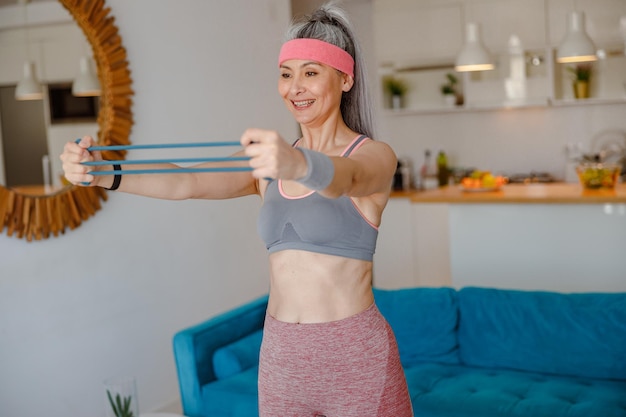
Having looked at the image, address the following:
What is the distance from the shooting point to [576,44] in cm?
492

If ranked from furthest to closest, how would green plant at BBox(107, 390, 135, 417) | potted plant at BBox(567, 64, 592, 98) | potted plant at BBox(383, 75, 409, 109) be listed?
potted plant at BBox(383, 75, 409, 109), potted plant at BBox(567, 64, 592, 98), green plant at BBox(107, 390, 135, 417)

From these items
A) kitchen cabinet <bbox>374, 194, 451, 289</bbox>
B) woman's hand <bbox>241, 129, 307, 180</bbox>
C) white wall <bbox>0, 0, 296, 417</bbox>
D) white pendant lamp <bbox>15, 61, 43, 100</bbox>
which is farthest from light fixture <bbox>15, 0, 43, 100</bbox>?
kitchen cabinet <bbox>374, 194, 451, 289</bbox>

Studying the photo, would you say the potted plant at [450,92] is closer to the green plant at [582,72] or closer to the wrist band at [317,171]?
the green plant at [582,72]

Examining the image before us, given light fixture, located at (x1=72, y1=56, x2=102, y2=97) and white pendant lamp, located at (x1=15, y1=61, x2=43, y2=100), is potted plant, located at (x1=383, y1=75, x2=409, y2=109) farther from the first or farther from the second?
white pendant lamp, located at (x1=15, y1=61, x2=43, y2=100)

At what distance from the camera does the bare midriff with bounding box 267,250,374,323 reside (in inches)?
67.7

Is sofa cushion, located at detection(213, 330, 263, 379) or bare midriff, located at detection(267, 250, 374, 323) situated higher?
bare midriff, located at detection(267, 250, 374, 323)

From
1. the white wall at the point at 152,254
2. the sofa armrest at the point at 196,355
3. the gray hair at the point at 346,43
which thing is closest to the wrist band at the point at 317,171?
the gray hair at the point at 346,43

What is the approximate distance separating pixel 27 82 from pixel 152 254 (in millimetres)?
1168

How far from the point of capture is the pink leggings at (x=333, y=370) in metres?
1.69

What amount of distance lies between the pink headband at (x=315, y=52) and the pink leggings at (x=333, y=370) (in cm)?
57

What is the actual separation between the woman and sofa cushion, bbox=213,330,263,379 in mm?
1616

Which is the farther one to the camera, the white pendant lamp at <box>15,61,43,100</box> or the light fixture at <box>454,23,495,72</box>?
the light fixture at <box>454,23,495,72</box>

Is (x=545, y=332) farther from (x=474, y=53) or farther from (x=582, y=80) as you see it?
(x=582, y=80)

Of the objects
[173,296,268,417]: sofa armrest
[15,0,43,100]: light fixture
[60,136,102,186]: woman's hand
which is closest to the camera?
[60,136,102,186]: woman's hand
